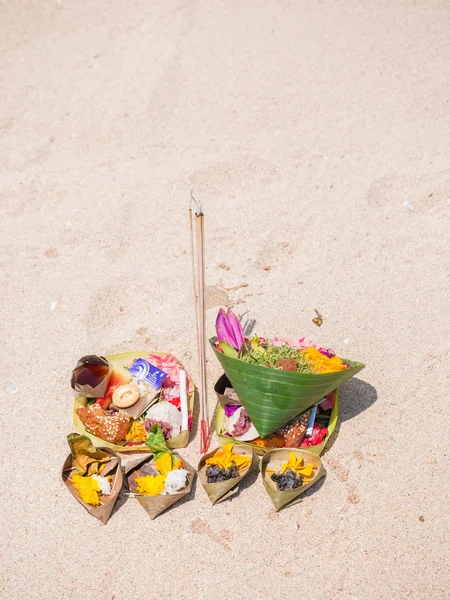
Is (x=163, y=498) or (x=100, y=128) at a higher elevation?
(x=100, y=128)

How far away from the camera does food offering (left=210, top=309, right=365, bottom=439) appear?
7.75ft

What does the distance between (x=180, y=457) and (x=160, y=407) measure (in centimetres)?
24

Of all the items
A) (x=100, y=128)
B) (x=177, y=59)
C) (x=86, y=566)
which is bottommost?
(x=86, y=566)

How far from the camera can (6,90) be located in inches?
198

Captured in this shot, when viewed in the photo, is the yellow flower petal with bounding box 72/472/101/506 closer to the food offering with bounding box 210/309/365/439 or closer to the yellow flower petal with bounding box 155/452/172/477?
the yellow flower petal with bounding box 155/452/172/477

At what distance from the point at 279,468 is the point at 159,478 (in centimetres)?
48

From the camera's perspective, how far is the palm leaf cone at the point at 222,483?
2.42m

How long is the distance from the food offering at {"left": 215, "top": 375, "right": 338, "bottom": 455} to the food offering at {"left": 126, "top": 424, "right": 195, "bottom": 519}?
0.23 metres

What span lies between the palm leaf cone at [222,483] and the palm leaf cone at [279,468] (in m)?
0.07

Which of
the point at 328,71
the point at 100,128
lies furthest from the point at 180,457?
the point at 328,71

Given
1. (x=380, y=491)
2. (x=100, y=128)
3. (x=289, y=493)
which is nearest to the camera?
(x=289, y=493)

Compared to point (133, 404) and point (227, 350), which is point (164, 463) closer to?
point (133, 404)

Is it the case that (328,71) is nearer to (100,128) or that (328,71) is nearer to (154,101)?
(154,101)

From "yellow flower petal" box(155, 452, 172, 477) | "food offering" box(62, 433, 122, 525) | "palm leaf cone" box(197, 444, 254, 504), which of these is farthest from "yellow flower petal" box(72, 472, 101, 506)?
"palm leaf cone" box(197, 444, 254, 504)
